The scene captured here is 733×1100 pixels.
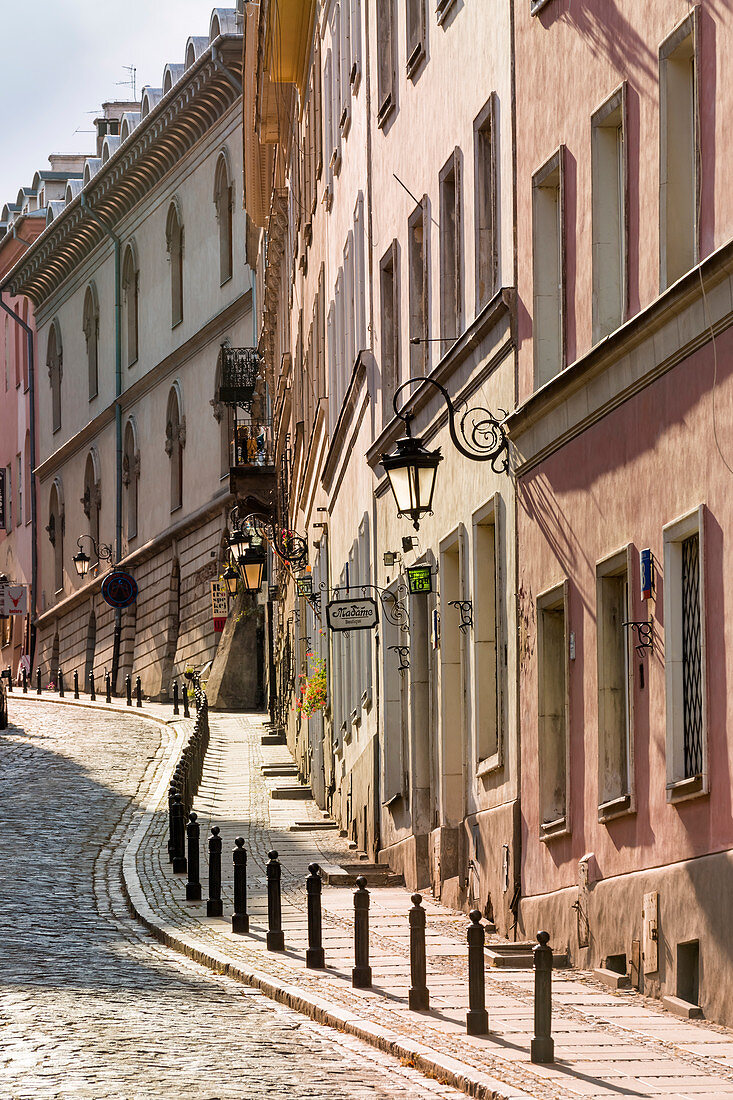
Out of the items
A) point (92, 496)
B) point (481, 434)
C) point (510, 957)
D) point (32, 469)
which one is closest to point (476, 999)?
point (510, 957)

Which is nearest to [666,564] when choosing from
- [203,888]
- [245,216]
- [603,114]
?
[603,114]

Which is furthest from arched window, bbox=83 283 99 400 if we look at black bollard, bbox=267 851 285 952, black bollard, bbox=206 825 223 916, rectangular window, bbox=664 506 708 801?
rectangular window, bbox=664 506 708 801

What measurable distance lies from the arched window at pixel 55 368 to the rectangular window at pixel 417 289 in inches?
2338

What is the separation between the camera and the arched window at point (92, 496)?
7288cm

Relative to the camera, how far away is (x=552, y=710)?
1508cm

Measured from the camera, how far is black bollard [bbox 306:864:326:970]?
13812mm

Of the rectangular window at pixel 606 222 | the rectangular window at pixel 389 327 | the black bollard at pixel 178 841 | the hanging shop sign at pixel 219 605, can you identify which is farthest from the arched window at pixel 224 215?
the rectangular window at pixel 606 222

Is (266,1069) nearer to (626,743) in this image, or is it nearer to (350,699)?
(626,743)

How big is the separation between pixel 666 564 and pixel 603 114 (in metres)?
3.31

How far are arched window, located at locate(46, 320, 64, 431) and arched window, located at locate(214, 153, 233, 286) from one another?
20159 mm

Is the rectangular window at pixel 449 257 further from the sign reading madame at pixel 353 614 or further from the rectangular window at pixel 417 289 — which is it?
the sign reading madame at pixel 353 614

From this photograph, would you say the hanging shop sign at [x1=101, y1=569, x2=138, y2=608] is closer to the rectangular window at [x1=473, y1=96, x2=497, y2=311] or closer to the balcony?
the balcony

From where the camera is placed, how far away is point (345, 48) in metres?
27.1

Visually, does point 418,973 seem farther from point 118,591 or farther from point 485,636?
point 118,591
